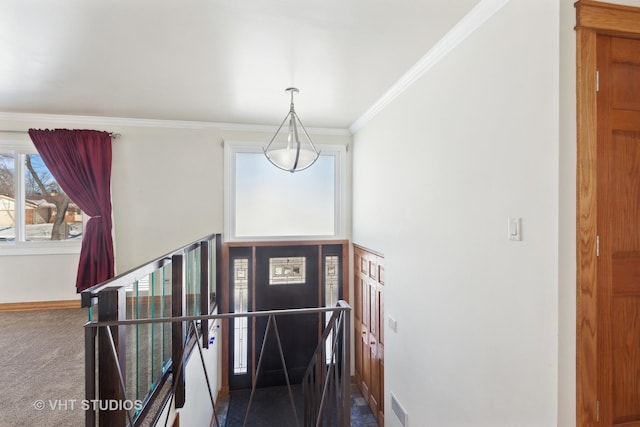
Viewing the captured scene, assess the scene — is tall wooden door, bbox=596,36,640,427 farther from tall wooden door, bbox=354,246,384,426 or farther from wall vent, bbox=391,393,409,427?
tall wooden door, bbox=354,246,384,426

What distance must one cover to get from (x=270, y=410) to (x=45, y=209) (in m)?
3.59

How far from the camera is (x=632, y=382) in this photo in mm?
1403

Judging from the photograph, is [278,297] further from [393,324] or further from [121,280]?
[121,280]

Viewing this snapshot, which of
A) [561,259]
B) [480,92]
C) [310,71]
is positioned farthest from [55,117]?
[561,259]

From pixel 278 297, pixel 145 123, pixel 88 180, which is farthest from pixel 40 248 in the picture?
pixel 278 297

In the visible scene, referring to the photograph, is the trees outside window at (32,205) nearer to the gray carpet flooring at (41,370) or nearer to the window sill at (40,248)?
the window sill at (40,248)

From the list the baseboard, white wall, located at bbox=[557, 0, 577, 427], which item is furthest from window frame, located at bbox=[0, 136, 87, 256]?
white wall, located at bbox=[557, 0, 577, 427]

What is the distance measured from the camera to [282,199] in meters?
4.34

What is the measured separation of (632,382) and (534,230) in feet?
2.62

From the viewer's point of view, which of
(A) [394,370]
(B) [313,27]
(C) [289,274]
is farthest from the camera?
(C) [289,274]

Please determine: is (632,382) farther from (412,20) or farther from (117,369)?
(117,369)

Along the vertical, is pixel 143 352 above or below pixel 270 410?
above

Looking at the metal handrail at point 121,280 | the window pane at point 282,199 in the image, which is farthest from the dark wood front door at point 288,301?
the metal handrail at point 121,280

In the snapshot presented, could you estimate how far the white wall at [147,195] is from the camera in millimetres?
3615
